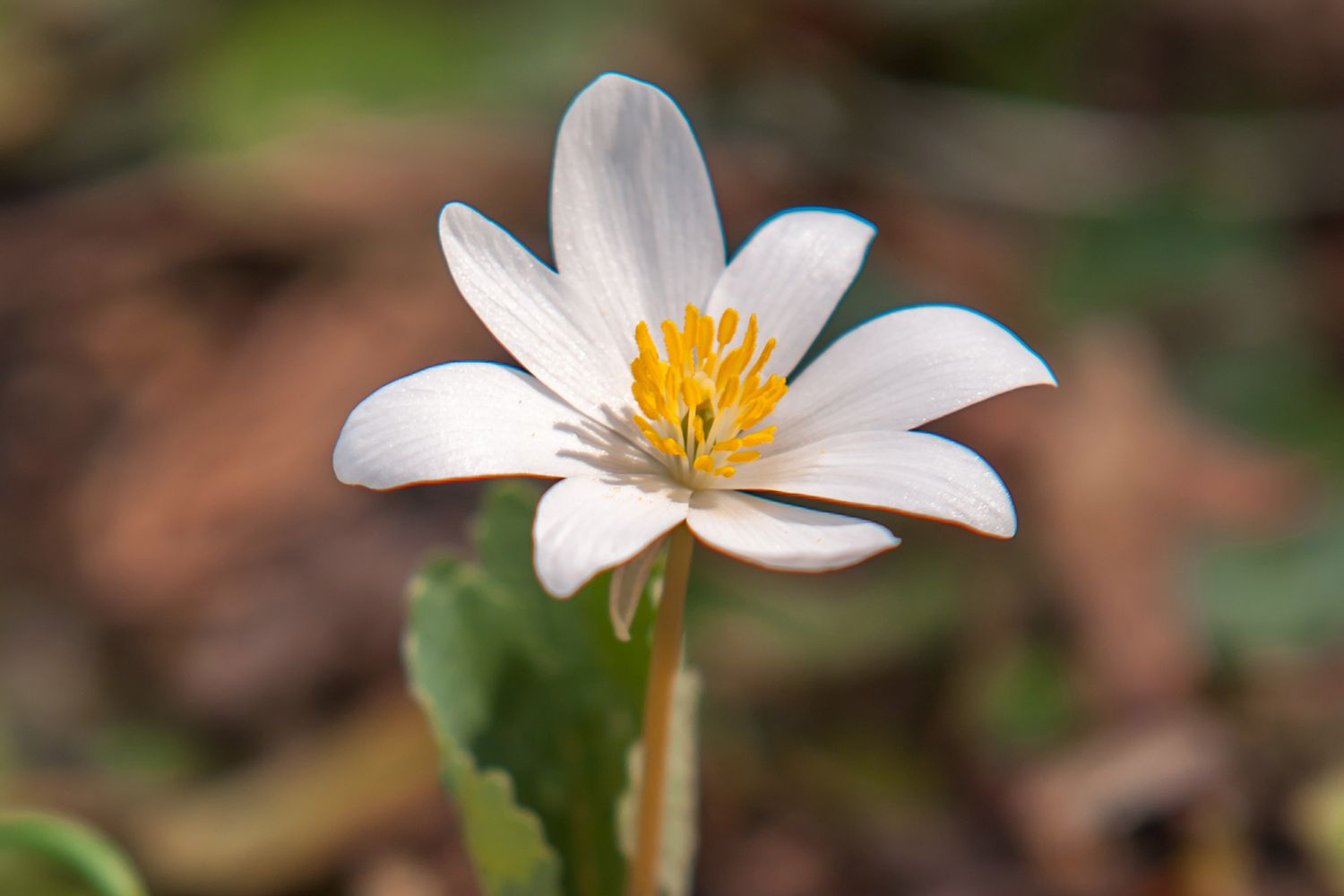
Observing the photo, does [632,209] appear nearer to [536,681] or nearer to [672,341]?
[672,341]

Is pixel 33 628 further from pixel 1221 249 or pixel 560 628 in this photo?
pixel 1221 249

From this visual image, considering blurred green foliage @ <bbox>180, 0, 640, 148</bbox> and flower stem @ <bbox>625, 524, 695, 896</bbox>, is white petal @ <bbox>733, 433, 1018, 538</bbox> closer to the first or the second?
flower stem @ <bbox>625, 524, 695, 896</bbox>

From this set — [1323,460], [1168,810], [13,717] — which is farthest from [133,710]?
[1323,460]

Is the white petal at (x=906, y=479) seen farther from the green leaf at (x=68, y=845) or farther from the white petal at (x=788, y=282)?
the green leaf at (x=68, y=845)

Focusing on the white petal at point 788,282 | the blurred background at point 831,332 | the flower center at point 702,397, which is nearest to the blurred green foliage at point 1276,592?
the blurred background at point 831,332

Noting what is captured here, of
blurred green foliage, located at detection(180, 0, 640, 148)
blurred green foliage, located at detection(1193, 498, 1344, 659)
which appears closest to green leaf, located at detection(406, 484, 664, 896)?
blurred green foliage, located at detection(1193, 498, 1344, 659)

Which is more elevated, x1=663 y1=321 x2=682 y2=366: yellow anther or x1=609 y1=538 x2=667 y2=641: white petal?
x1=663 y1=321 x2=682 y2=366: yellow anther

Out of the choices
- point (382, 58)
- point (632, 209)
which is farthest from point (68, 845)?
point (382, 58)
